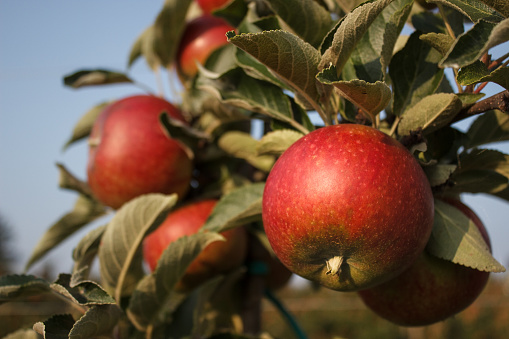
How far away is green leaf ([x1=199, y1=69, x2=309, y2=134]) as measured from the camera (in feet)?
2.18

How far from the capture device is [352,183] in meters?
0.47

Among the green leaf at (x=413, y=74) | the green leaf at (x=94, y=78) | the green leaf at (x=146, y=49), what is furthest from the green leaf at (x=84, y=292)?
the green leaf at (x=146, y=49)

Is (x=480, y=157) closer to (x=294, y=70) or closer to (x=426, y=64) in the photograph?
(x=426, y=64)

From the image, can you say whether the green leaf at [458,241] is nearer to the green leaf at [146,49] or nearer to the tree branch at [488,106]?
the tree branch at [488,106]

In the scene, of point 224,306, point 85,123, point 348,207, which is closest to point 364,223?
point 348,207

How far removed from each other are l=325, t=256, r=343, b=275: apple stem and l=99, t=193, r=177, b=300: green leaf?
0.29 meters

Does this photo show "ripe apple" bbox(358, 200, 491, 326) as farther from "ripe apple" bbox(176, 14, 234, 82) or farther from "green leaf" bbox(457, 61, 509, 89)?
"ripe apple" bbox(176, 14, 234, 82)

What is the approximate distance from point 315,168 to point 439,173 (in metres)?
0.19

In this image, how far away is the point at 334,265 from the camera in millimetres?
498

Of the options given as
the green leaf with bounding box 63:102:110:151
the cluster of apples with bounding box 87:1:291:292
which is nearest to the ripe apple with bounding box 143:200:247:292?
the cluster of apples with bounding box 87:1:291:292

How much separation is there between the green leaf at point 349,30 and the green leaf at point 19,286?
0.47 meters

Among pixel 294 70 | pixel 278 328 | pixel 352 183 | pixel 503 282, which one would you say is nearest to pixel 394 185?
pixel 352 183

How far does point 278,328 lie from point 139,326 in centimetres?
717

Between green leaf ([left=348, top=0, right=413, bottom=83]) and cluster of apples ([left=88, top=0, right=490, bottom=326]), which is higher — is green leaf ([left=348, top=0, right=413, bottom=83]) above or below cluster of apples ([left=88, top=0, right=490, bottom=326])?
above
